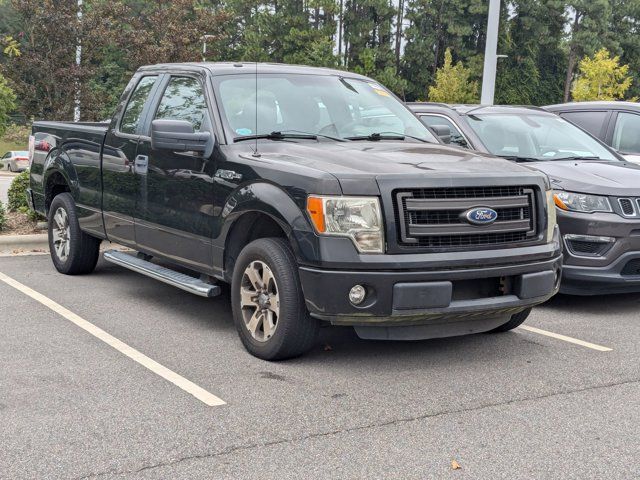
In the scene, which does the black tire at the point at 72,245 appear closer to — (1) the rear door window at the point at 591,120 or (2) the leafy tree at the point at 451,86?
(1) the rear door window at the point at 591,120

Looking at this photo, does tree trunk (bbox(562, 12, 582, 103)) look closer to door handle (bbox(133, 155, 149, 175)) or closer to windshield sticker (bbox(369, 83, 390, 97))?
windshield sticker (bbox(369, 83, 390, 97))

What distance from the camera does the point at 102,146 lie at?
7.23 m

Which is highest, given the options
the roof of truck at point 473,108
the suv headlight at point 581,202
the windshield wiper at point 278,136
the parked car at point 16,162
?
the roof of truck at point 473,108

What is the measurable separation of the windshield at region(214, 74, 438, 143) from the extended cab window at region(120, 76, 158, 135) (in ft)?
3.40

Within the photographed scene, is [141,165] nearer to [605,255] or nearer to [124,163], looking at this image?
[124,163]

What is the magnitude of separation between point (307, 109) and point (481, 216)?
5.75ft

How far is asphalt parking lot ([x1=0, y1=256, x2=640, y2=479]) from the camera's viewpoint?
12.2ft

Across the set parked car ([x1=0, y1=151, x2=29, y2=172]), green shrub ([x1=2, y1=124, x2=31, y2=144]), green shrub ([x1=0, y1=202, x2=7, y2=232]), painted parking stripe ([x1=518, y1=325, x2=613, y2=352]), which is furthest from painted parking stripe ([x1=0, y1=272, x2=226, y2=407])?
parked car ([x1=0, y1=151, x2=29, y2=172])

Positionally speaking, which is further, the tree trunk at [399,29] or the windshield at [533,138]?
the tree trunk at [399,29]

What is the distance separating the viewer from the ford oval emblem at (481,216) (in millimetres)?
4988

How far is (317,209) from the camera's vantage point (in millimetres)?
4812

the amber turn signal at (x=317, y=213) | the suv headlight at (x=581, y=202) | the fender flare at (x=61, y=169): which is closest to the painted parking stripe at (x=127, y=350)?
the fender flare at (x=61, y=169)

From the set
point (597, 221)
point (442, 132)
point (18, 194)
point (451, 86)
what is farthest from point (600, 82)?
point (442, 132)

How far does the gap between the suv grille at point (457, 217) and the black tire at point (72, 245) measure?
399 centimetres
